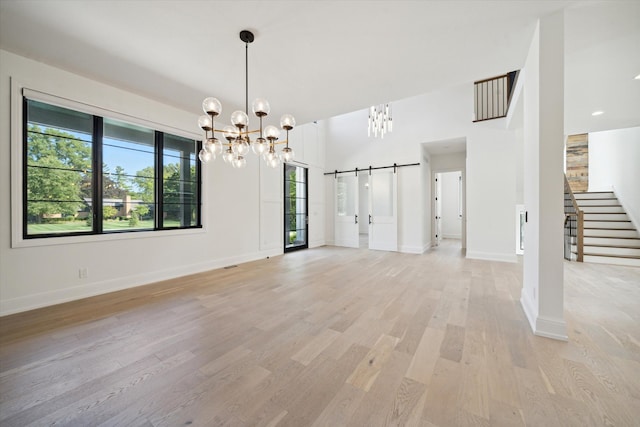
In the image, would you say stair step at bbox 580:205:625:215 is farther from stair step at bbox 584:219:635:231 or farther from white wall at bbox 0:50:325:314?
white wall at bbox 0:50:325:314

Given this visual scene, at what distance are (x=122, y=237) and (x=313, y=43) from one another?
375 cm

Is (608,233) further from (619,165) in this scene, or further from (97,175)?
(97,175)

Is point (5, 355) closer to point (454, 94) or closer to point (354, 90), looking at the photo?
point (354, 90)

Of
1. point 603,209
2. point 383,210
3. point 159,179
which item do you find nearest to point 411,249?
point 383,210

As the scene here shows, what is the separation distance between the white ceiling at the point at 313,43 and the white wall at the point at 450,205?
19.8 ft

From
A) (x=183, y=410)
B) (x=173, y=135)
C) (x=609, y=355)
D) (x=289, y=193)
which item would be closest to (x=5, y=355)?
(x=183, y=410)

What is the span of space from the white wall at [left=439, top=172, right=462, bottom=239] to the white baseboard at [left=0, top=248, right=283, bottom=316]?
8.60m

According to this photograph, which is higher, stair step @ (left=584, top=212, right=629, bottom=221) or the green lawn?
stair step @ (left=584, top=212, right=629, bottom=221)

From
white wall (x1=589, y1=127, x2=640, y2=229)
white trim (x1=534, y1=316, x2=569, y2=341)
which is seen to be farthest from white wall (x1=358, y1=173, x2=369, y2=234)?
white wall (x1=589, y1=127, x2=640, y2=229)

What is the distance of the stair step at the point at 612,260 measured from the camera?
470 cm

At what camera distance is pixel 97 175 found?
337cm

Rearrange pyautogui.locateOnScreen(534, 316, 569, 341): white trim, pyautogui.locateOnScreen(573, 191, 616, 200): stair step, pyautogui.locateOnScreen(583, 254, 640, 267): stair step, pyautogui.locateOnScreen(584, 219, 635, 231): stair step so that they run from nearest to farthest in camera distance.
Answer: pyautogui.locateOnScreen(534, 316, 569, 341): white trim < pyautogui.locateOnScreen(583, 254, 640, 267): stair step < pyautogui.locateOnScreen(584, 219, 635, 231): stair step < pyautogui.locateOnScreen(573, 191, 616, 200): stair step

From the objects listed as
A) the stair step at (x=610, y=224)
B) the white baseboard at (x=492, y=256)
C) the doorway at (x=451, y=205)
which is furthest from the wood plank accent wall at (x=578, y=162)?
the white baseboard at (x=492, y=256)

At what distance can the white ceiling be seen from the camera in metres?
2.13
